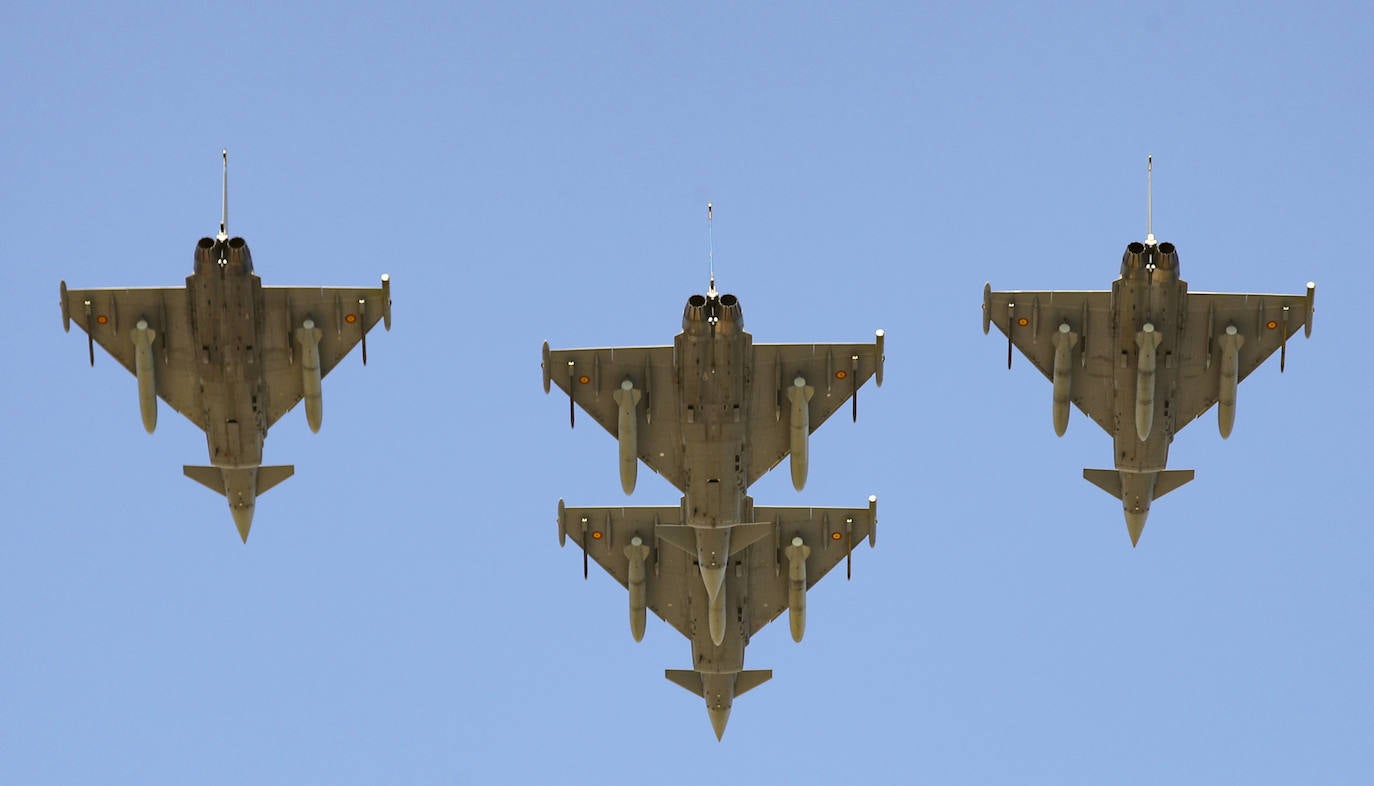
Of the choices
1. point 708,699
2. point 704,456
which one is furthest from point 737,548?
point 708,699

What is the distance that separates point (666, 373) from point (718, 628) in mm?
10599

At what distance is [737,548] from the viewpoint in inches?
3590

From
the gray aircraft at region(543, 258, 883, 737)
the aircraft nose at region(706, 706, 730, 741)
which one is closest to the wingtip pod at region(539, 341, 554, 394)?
the gray aircraft at region(543, 258, 883, 737)

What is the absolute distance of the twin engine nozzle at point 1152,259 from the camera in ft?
289

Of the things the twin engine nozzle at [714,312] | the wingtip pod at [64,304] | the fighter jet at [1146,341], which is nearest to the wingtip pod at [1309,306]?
the fighter jet at [1146,341]

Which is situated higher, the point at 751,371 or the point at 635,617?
the point at 751,371

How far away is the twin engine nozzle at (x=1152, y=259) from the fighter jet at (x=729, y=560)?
11.6m

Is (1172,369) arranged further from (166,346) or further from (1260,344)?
(166,346)

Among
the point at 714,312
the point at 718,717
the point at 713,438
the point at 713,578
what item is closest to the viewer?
the point at 714,312

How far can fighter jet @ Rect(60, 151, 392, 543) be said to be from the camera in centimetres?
8844

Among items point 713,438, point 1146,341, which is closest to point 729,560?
point 713,438

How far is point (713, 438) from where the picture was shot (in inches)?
3452

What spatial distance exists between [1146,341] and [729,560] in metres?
15.0

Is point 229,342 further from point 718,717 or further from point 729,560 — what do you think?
point 718,717
